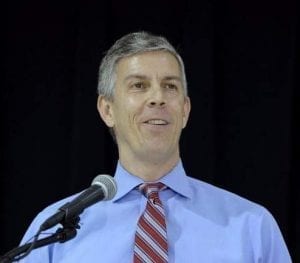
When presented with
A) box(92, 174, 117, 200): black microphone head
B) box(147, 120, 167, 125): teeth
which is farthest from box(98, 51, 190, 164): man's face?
box(92, 174, 117, 200): black microphone head

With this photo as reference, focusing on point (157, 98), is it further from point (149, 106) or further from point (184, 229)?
point (184, 229)

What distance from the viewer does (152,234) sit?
5.74 ft

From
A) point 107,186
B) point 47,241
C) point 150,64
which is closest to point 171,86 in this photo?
point 150,64

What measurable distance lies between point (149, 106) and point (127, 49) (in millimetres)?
206

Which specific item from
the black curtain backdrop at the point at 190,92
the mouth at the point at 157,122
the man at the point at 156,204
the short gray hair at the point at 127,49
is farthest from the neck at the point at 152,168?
the black curtain backdrop at the point at 190,92

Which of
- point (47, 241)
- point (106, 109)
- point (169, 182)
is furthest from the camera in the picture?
point (106, 109)

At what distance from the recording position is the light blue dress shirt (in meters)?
1.75

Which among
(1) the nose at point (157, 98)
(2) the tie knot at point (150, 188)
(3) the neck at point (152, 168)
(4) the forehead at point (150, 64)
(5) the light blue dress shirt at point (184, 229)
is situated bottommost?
(5) the light blue dress shirt at point (184, 229)

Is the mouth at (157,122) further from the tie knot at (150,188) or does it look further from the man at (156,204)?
the tie knot at (150,188)

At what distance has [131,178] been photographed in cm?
189

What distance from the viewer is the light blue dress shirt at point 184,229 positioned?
175 cm

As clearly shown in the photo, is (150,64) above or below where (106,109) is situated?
above

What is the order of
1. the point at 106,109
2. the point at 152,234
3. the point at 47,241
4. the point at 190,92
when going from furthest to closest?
the point at 190,92 < the point at 106,109 < the point at 152,234 < the point at 47,241

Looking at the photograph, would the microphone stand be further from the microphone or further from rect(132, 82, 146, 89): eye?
rect(132, 82, 146, 89): eye
